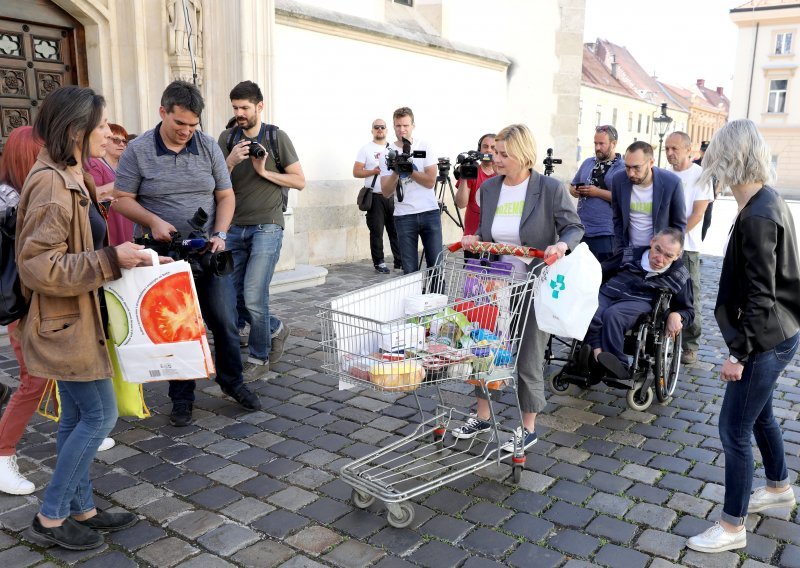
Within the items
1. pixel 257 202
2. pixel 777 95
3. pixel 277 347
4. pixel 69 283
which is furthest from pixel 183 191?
pixel 777 95

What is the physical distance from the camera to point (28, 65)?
24.2 feet

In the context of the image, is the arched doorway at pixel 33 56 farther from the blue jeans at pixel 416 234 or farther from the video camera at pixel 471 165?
the video camera at pixel 471 165

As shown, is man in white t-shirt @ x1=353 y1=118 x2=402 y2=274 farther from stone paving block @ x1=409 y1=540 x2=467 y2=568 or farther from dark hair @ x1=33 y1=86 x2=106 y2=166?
stone paving block @ x1=409 y1=540 x2=467 y2=568

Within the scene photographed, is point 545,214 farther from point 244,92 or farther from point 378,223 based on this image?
point 378,223

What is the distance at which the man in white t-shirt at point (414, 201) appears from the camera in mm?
6938

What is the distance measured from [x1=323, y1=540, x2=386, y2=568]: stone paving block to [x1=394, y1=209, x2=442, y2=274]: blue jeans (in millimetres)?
4071

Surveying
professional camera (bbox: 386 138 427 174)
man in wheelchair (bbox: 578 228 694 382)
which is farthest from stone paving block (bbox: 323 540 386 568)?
professional camera (bbox: 386 138 427 174)

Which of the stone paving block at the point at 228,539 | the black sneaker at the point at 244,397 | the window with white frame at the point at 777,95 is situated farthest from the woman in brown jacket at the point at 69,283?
the window with white frame at the point at 777,95

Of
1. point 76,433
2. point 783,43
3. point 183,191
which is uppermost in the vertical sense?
point 783,43

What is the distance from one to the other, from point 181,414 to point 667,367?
3561mm

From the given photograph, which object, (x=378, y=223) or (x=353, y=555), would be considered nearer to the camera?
(x=353, y=555)

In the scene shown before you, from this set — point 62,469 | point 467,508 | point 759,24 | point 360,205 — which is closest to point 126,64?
point 360,205

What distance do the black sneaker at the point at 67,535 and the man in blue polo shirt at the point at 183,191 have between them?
1440 millimetres

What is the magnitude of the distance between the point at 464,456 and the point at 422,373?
112 cm
